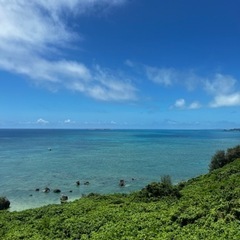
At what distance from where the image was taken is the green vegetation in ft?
100

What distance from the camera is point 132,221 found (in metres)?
35.7

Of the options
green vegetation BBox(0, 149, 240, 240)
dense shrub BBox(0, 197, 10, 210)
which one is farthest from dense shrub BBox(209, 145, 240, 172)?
dense shrub BBox(0, 197, 10, 210)

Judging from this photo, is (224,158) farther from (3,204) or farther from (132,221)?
(132,221)

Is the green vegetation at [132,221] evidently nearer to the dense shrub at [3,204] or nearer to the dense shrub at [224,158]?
the dense shrub at [3,204]

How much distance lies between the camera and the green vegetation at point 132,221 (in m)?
30.5

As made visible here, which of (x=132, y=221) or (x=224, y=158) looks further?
(x=224, y=158)

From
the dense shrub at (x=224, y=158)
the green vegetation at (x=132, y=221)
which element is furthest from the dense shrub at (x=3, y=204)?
the dense shrub at (x=224, y=158)

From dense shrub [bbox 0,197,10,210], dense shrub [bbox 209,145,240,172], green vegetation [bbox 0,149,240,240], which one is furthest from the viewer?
dense shrub [bbox 209,145,240,172]

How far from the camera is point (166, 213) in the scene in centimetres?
3741

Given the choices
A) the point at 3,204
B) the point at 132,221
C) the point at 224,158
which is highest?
the point at 224,158

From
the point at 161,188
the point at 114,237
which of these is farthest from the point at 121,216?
the point at 161,188

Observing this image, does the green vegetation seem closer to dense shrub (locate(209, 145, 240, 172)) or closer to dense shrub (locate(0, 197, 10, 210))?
dense shrub (locate(0, 197, 10, 210))

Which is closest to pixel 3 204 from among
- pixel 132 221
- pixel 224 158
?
pixel 132 221

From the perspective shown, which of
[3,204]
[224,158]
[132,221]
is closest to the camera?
[132,221]
